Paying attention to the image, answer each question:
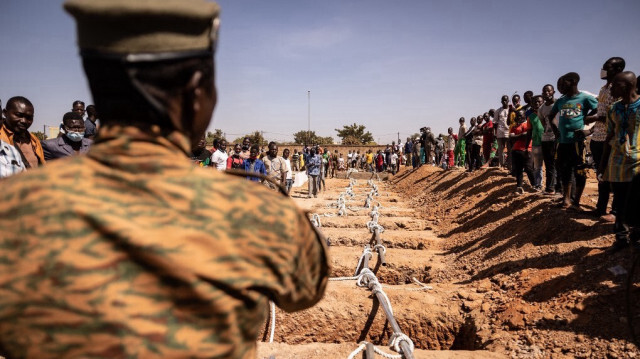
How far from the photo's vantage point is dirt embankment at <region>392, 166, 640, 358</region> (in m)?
2.67

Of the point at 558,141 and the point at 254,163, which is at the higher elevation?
the point at 558,141

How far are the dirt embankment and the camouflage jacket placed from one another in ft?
8.57

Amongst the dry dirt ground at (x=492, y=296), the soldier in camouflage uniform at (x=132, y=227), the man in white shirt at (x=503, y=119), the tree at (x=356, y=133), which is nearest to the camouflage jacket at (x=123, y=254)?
the soldier in camouflage uniform at (x=132, y=227)

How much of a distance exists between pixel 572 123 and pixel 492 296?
239 centimetres

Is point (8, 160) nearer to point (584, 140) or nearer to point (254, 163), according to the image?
point (254, 163)

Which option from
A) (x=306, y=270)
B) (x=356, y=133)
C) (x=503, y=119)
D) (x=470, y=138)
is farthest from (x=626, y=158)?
(x=356, y=133)

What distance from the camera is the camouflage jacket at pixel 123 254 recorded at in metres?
0.77

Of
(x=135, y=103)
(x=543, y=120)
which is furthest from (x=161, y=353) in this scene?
(x=543, y=120)

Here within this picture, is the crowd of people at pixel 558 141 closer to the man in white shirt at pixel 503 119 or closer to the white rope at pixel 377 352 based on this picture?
the man in white shirt at pixel 503 119

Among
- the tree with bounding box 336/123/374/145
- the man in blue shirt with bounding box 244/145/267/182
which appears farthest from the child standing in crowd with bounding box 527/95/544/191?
the tree with bounding box 336/123/374/145

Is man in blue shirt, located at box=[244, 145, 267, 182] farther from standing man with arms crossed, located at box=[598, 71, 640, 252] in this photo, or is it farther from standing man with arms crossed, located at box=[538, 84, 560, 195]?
standing man with arms crossed, located at box=[598, 71, 640, 252]

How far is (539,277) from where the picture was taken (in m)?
3.52

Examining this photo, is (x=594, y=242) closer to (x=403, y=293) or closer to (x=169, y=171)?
(x=403, y=293)

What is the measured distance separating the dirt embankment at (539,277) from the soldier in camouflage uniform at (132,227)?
103 inches
